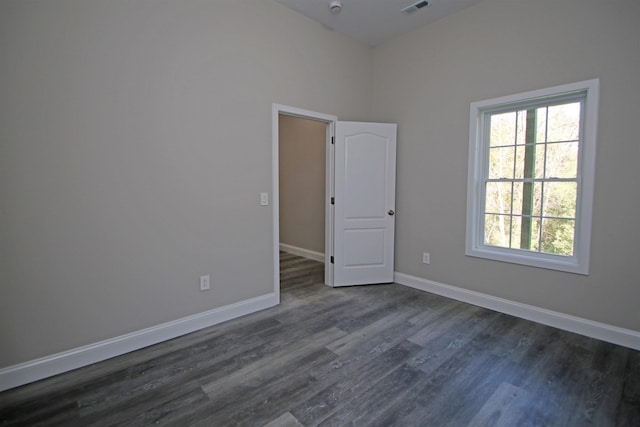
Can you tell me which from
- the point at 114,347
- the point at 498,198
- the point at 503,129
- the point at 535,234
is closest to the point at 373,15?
the point at 503,129

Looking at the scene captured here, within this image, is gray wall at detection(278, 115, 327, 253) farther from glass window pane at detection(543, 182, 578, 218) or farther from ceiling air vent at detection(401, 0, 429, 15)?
glass window pane at detection(543, 182, 578, 218)

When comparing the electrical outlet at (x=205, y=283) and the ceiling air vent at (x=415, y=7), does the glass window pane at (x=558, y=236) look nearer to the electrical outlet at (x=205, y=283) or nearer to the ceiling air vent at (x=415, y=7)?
the ceiling air vent at (x=415, y=7)

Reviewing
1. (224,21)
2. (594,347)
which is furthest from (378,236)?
(224,21)

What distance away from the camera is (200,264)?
9.00 feet

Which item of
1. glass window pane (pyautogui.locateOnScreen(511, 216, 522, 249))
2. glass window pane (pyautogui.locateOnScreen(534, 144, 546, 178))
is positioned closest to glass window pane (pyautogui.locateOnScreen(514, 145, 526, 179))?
glass window pane (pyautogui.locateOnScreen(534, 144, 546, 178))

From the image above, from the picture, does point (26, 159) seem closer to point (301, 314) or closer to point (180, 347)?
point (180, 347)

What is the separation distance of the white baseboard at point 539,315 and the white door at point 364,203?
0.55 meters

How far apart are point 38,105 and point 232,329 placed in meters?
2.17

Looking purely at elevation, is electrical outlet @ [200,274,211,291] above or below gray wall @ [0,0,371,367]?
below

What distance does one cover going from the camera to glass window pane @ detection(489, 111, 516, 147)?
10.2ft

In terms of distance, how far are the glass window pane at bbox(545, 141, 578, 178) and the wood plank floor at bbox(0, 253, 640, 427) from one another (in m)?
1.43

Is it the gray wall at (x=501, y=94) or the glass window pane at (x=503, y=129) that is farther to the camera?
the glass window pane at (x=503, y=129)

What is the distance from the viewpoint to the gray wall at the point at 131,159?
1922 millimetres

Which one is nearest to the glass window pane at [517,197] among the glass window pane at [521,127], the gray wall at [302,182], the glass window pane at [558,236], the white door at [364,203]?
the glass window pane at [558,236]
